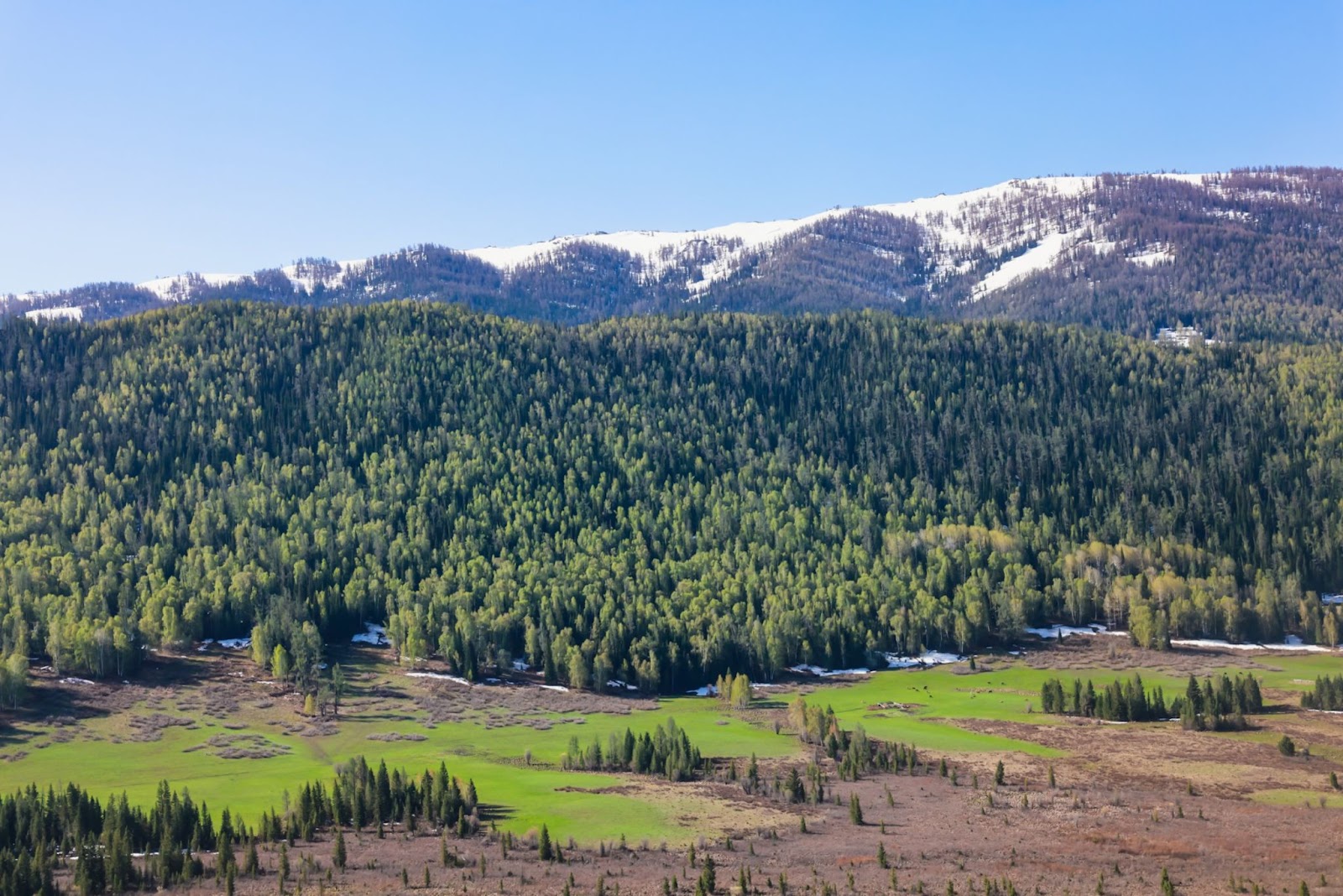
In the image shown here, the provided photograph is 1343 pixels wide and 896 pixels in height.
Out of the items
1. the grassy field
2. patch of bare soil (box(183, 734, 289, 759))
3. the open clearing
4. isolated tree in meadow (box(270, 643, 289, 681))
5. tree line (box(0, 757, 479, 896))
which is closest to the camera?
tree line (box(0, 757, 479, 896))

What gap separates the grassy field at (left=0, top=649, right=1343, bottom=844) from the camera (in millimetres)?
121188

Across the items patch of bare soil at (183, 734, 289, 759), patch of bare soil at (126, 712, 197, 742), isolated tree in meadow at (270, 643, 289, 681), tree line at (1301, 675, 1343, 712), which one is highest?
isolated tree in meadow at (270, 643, 289, 681)

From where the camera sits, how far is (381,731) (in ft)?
538

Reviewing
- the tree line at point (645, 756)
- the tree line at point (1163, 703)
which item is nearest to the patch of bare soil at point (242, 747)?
the tree line at point (645, 756)

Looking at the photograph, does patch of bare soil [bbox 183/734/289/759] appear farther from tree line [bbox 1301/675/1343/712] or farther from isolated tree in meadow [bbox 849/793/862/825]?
tree line [bbox 1301/675/1343/712]

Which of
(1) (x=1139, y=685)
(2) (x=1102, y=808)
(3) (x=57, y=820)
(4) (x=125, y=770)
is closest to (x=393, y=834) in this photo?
(3) (x=57, y=820)

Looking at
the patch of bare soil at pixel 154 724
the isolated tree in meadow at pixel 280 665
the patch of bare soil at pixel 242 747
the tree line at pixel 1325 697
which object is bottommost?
the tree line at pixel 1325 697

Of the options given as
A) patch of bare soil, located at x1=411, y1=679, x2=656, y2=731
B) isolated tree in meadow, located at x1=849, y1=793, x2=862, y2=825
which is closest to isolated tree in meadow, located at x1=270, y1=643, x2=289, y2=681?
patch of bare soil, located at x1=411, y1=679, x2=656, y2=731

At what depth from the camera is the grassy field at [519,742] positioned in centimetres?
12119

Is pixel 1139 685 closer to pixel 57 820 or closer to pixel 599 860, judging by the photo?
pixel 599 860

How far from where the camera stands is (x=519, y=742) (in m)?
158

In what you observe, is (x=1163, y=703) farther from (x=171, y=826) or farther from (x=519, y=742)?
(x=171, y=826)

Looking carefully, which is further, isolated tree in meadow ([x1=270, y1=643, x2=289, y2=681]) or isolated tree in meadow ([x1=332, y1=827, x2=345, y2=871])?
isolated tree in meadow ([x1=270, y1=643, x2=289, y2=681])

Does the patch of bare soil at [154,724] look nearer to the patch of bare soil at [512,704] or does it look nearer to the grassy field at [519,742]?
the grassy field at [519,742]
